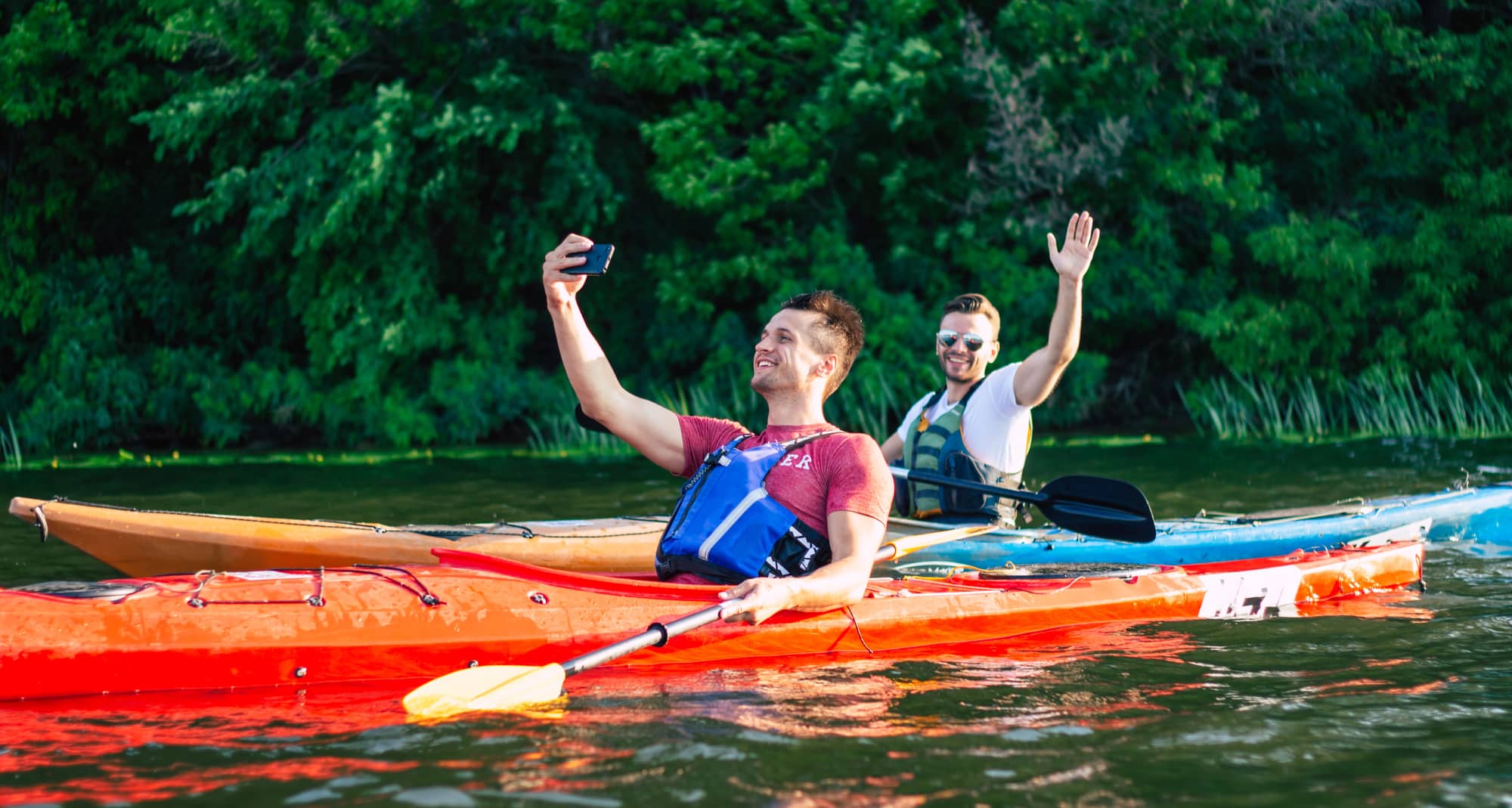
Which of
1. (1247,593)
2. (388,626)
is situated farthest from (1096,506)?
(388,626)

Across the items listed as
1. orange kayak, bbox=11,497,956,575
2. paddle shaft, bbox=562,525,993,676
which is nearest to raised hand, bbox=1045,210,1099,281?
orange kayak, bbox=11,497,956,575

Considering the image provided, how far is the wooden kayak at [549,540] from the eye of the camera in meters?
4.99

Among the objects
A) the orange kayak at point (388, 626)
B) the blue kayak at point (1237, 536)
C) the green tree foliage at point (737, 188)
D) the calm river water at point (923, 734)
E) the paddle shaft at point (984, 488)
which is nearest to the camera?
the calm river water at point (923, 734)

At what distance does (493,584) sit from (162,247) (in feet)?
43.3

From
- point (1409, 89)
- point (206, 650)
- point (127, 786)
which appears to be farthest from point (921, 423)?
point (1409, 89)

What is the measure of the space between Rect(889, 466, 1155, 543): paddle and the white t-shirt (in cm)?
36

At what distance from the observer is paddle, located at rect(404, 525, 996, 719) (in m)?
3.08

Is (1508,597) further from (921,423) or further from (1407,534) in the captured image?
(921,423)

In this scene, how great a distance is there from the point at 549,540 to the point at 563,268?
2.14m

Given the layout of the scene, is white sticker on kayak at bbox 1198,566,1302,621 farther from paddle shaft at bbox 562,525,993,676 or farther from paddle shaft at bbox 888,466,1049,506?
paddle shaft at bbox 562,525,993,676

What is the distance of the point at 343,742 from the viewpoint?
293cm

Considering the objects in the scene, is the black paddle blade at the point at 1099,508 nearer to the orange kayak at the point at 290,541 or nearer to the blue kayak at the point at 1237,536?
the blue kayak at the point at 1237,536

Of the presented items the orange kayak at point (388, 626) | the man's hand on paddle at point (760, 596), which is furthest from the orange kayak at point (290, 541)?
the man's hand on paddle at point (760, 596)

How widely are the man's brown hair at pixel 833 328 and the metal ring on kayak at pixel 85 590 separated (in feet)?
5.75
